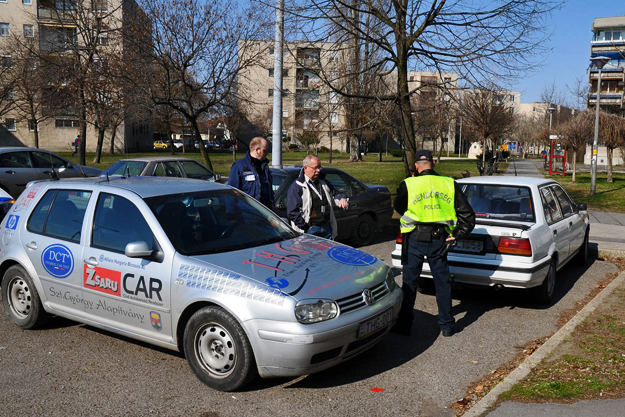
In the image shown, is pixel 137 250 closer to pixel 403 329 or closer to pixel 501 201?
pixel 403 329

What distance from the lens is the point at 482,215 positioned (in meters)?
7.15

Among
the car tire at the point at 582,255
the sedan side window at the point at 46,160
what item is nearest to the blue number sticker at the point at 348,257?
the car tire at the point at 582,255

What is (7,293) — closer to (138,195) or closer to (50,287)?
(50,287)

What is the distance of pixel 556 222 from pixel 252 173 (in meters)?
3.95

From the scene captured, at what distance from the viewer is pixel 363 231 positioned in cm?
1059

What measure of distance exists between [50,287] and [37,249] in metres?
0.40

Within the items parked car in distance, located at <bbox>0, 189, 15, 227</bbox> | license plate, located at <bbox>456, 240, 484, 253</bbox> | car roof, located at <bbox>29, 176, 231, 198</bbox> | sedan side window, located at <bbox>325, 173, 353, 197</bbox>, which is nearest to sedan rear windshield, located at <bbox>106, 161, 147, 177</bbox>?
parked car in distance, located at <bbox>0, 189, 15, 227</bbox>

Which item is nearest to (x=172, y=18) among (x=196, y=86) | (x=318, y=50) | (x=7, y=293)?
(x=196, y=86)

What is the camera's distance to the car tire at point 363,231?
34.1ft

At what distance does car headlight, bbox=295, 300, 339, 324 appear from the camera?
4.05 metres

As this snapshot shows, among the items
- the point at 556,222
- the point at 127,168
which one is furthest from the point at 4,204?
the point at 556,222

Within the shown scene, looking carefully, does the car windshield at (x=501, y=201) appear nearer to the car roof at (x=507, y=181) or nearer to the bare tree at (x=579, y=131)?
the car roof at (x=507, y=181)

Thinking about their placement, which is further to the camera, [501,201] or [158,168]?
[158,168]

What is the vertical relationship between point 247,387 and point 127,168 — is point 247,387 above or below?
below
